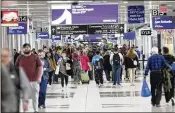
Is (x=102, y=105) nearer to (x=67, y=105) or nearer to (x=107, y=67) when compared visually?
(x=67, y=105)

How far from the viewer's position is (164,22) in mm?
30594

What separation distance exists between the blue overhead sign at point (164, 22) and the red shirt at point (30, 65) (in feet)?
61.5

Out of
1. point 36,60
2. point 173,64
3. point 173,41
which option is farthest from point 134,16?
point 36,60

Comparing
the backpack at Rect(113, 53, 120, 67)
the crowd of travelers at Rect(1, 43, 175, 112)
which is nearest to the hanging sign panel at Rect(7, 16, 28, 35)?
the crowd of travelers at Rect(1, 43, 175, 112)

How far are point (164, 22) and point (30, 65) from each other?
19.0 metres

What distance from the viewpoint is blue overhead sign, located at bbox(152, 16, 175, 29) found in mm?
30469

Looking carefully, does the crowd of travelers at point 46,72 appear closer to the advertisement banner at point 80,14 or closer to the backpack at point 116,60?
the backpack at point 116,60

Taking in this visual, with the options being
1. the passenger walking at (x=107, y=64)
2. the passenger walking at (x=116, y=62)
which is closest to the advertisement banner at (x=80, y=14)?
the passenger walking at (x=107, y=64)

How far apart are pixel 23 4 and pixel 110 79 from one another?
6.40 meters

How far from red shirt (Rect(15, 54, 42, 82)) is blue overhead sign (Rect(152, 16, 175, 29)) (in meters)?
18.7

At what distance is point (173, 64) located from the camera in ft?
50.8

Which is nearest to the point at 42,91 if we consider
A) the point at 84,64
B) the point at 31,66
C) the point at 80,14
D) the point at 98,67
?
the point at 31,66

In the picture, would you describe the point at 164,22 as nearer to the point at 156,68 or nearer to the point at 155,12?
the point at 155,12

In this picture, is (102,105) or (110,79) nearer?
(102,105)
